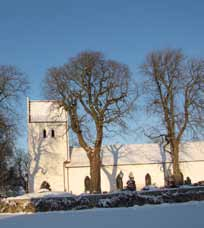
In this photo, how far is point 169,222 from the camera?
46.1ft

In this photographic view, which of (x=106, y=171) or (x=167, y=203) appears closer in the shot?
(x=167, y=203)

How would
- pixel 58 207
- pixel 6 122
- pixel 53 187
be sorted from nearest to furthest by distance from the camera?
1. pixel 58 207
2. pixel 6 122
3. pixel 53 187

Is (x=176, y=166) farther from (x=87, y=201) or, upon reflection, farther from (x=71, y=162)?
(x=71, y=162)

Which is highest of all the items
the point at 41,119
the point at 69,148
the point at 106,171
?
the point at 41,119

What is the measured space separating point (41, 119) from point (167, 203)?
89.9 feet

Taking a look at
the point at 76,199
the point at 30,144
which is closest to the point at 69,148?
the point at 30,144

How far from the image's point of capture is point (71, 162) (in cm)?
4631

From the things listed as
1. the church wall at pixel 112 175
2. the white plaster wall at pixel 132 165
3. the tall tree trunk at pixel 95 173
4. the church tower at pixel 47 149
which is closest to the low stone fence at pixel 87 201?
the tall tree trunk at pixel 95 173

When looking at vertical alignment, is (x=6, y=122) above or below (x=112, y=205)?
above

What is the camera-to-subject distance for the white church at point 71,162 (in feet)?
149

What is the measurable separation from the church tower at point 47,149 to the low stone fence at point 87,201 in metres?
21.0

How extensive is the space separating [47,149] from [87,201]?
2381 cm

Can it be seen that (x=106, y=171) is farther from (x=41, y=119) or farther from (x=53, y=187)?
(x=41, y=119)

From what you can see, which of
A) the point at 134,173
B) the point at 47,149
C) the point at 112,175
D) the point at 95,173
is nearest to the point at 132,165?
the point at 134,173
